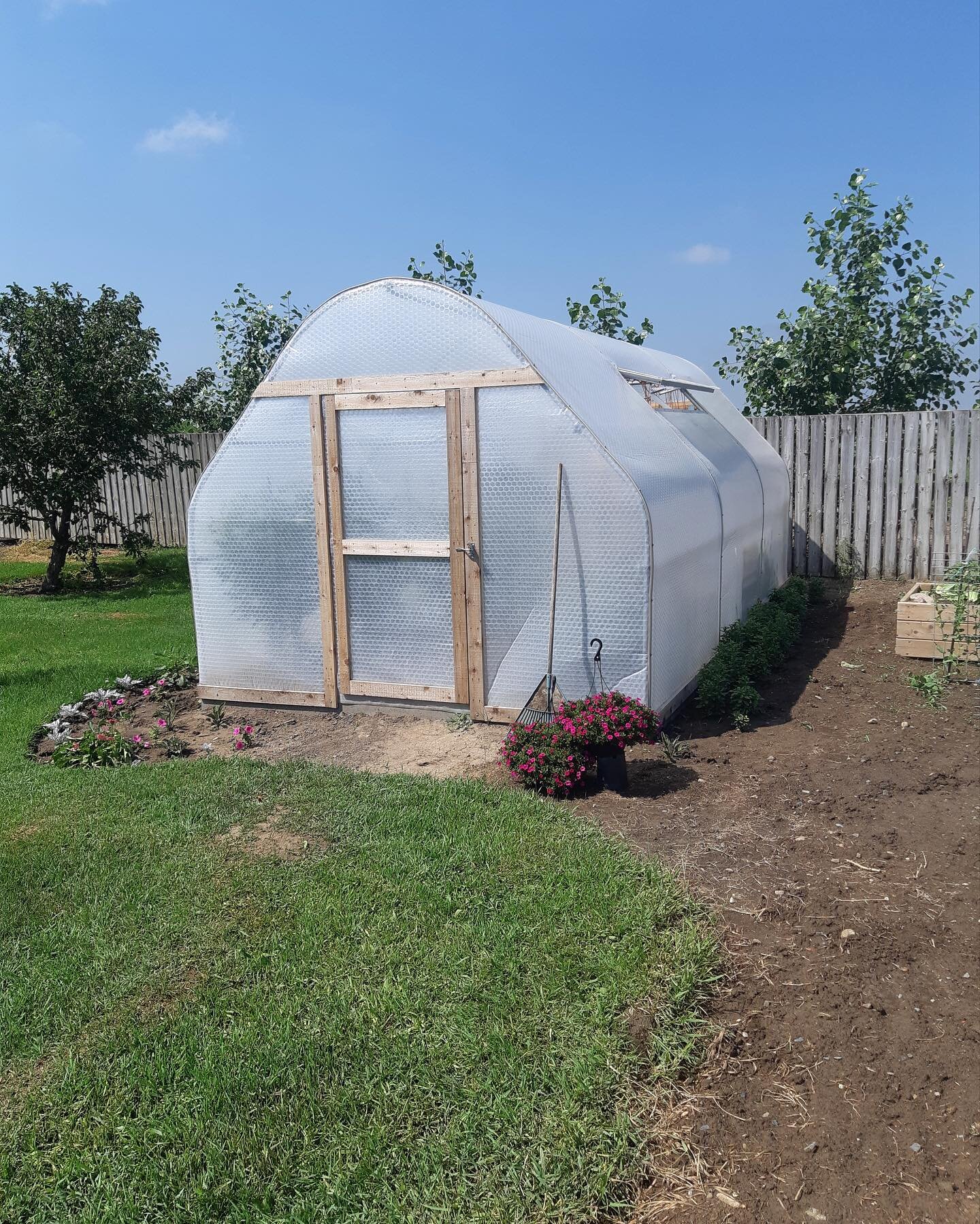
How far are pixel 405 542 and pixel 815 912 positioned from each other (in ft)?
13.2

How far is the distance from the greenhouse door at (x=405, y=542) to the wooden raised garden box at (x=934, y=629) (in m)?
3.99

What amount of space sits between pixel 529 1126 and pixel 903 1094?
1217 millimetres

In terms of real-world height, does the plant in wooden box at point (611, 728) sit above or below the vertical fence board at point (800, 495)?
below

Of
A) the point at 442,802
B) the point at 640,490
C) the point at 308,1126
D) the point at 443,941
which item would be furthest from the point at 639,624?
the point at 308,1126

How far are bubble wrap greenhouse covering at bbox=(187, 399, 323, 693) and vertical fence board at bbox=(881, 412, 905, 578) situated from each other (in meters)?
7.69

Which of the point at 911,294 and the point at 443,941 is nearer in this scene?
the point at 443,941

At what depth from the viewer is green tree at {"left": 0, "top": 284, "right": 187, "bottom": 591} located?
43.5 ft

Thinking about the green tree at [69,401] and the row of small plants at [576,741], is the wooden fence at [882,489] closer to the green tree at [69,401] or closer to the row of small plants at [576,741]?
the row of small plants at [576,741]

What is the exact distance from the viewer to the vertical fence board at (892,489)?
1170cm

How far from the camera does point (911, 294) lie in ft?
45.7

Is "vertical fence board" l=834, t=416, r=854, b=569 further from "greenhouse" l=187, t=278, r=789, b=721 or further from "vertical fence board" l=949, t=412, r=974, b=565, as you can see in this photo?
"greenhouse" l=187, t=278, r=789, b=721

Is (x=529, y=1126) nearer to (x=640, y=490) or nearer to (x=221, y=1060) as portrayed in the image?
(x=221, y=1060)

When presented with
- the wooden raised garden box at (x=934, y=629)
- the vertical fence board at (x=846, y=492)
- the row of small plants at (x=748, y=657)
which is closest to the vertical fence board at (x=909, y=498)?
the vertical fence board at (x=846, y=492)

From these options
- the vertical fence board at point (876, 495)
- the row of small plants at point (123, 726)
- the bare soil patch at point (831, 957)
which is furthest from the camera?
the vertical fence board at point (876, 495)
